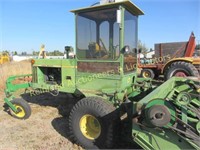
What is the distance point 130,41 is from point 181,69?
529cm

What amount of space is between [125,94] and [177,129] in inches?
63.2

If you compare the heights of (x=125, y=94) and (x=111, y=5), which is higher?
(x=111, y=5)

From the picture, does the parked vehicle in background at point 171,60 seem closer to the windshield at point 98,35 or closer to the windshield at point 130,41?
the windshield at point 130,41

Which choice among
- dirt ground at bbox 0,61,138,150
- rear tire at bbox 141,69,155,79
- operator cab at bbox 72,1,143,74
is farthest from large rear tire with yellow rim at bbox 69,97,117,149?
rear tire at bbox 141,69,155,79

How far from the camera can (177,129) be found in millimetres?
2775

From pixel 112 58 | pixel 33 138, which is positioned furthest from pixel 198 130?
pixel 33 138

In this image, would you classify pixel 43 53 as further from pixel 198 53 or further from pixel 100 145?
pixel 198 53

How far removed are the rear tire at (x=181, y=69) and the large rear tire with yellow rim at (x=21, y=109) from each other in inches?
251

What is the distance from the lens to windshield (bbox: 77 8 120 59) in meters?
4.21

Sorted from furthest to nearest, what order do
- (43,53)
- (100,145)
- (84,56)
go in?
(43,53), (84,56), (100,145)

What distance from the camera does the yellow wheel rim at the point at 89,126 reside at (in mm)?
3801

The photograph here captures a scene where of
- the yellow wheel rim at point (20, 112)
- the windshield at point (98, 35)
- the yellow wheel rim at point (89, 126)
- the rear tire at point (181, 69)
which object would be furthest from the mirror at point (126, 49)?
the rear tire at point (181, 69)

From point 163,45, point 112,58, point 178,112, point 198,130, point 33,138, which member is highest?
point 163,45

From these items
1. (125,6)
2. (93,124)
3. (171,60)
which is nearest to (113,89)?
(93,124)
